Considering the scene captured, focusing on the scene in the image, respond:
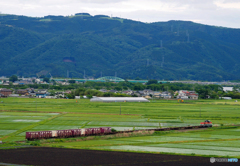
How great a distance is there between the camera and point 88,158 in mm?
33719

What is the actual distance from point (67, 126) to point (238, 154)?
28.8 m

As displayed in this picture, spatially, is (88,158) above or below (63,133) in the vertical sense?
below

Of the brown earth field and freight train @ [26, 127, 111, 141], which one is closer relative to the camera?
the brown earth field

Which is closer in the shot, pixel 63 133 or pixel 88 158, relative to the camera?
pixel 88 158

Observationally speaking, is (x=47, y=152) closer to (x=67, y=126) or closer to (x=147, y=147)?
(x=147, y=147)

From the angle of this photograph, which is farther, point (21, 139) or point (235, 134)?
point (235, 134)

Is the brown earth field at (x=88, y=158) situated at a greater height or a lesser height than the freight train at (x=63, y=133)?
lesser

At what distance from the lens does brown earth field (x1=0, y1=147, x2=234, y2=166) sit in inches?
1257

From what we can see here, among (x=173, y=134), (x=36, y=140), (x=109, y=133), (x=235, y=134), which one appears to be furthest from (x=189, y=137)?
(x=36, y=140)

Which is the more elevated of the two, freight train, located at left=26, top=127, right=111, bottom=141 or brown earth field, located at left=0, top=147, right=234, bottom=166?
freight train, located at left=26, top=127, right=111, bottom=141

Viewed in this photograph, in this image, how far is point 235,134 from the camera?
49.0 metres

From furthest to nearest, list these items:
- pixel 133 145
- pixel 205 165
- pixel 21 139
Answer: pixel 21 139 < pixel 133 145 < pixel 205 165

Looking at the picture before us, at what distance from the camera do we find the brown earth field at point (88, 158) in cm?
3194

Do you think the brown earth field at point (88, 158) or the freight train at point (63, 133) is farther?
the freight train at point (63, 133)
